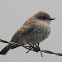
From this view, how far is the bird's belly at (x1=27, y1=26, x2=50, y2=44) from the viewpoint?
591 cm

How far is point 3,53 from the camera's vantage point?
5.97 meters

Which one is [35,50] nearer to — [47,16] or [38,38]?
[38,38]

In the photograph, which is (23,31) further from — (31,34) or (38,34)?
(38,34)

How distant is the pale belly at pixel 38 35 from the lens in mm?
5906

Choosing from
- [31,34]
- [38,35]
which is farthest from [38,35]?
[31,34]

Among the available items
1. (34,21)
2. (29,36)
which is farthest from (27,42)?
(34,21)

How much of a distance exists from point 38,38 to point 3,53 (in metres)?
1.13

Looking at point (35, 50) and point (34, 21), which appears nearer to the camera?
point (35, 50)

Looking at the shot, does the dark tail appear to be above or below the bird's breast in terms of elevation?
below

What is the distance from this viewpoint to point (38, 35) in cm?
593

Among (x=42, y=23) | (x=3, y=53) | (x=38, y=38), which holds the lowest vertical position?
(x=3, y=53)

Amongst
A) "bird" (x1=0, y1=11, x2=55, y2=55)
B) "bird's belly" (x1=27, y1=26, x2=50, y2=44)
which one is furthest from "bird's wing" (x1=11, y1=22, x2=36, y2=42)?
"bird's belly" (x1=27, y1=26, x2=50, y2=44)

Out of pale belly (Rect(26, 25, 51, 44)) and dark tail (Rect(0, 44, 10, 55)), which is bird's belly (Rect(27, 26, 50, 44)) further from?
dark tail (Rect(0, 44, 10, 55))

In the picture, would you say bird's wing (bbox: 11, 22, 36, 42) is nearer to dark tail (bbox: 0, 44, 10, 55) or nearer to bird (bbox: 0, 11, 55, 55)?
bird (bbox: 0, 11, 55, 55)
